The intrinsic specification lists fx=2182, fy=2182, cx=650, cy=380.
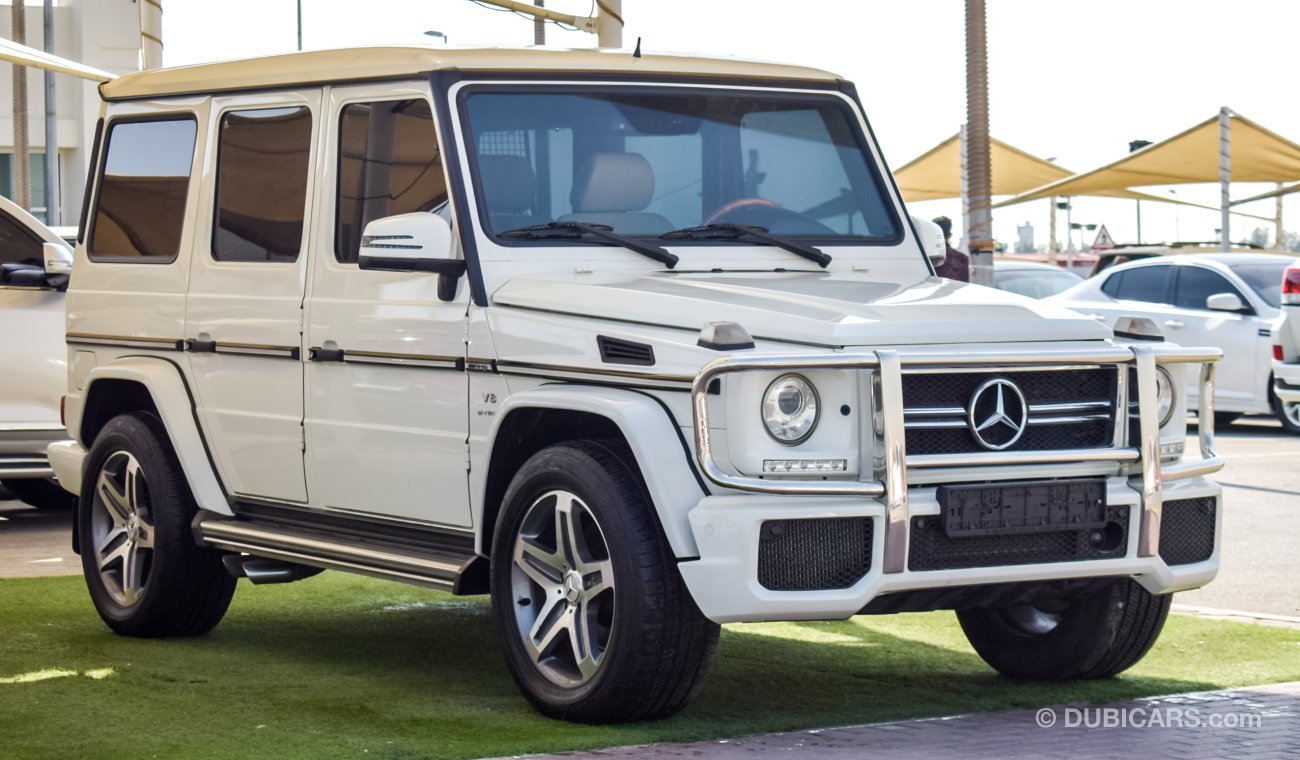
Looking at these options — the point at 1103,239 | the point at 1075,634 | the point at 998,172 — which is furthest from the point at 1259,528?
the point at 1103,239

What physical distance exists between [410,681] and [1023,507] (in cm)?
238

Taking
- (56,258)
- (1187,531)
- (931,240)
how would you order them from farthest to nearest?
(56,258), (931,240), (1187,531)

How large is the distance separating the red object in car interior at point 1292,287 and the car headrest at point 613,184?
12.2 meters

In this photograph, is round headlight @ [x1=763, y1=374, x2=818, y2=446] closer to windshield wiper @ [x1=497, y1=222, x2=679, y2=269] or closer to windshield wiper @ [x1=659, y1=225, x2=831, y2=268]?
windshield wiper @ [x1=497, y1=222, x2=679, y2=269]

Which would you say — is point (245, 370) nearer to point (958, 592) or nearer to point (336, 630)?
point (336, 630)

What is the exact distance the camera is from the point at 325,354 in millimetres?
7609

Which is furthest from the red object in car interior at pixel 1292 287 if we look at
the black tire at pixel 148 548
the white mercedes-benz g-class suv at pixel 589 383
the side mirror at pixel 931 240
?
the black tire at pixel 148 548

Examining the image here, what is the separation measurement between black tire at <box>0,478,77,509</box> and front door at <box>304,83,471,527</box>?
23.6 feet

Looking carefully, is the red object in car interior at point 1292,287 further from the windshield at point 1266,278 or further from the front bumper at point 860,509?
the front bumper at point 860,509

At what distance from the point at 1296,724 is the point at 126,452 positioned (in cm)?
457

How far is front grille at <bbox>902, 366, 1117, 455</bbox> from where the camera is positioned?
6219mm

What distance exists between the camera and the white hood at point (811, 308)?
6246 mm

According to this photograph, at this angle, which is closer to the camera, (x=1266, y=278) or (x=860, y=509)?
(x=860, y=509)

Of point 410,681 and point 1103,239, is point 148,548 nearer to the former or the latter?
point 410,681
